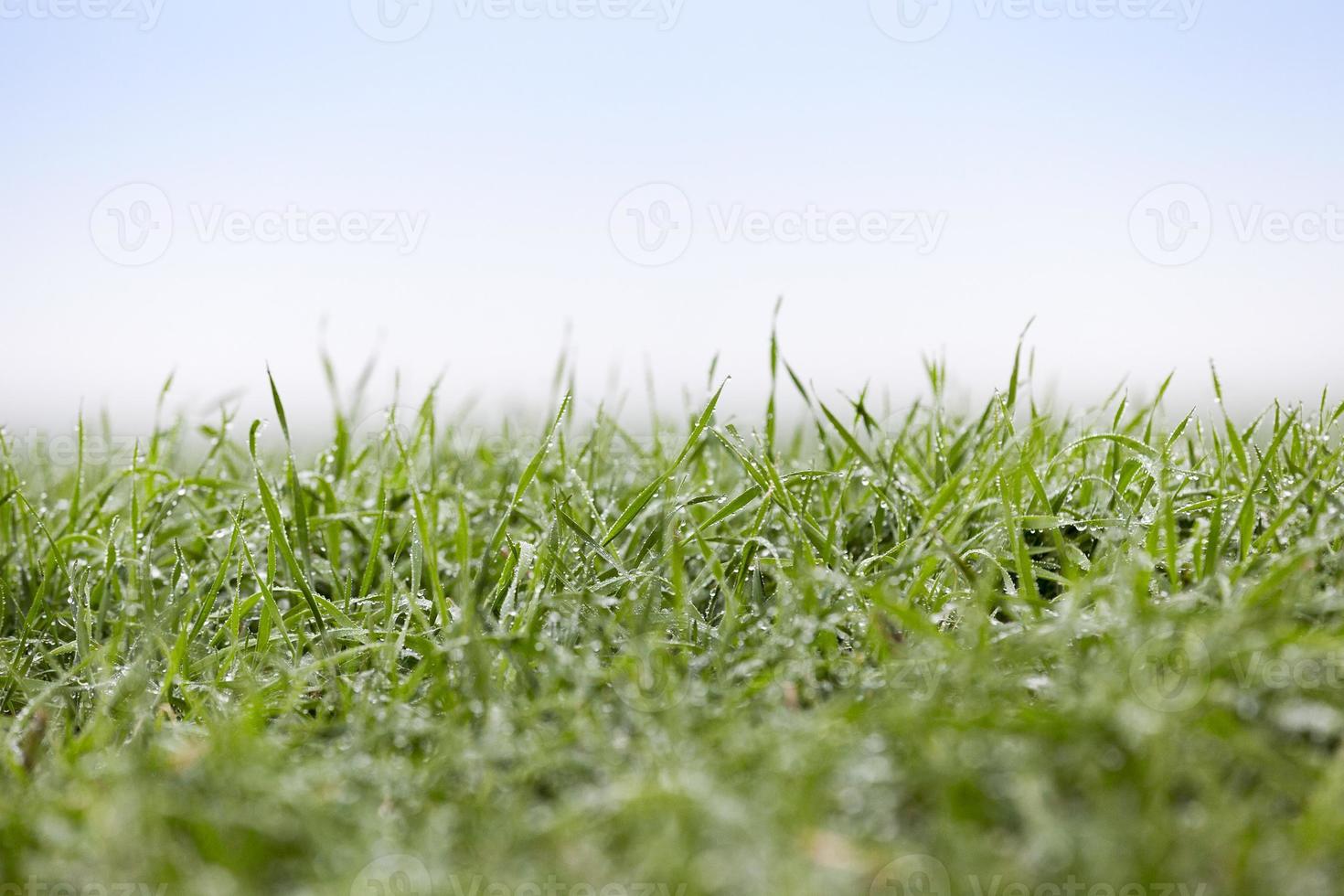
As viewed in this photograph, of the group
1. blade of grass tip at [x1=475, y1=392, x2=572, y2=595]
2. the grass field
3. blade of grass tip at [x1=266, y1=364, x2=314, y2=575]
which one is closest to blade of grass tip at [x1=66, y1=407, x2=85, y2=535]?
the grass field

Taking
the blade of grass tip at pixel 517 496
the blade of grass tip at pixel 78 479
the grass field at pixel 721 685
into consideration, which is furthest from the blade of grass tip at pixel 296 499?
the blade of grass tip at pixel 78 479

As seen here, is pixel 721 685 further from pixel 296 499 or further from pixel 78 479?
pixel 78 479

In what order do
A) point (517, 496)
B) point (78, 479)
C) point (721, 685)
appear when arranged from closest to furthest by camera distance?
point (721, 685), point (517, 496), point (78, 479)

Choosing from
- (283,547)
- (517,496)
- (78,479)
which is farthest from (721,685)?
(78,479)

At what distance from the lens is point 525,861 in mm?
872

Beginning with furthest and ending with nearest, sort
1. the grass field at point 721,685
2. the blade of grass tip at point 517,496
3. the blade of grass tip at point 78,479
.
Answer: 1. the blade of grass tip at point 78,479
2. the blade of grass tip at point 517,496
3. the grass field at point 721,685

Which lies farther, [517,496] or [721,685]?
[517,496]

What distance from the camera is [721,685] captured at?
1.17 m

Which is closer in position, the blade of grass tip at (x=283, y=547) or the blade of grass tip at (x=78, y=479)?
the blade of grass tip at (x=283, y=547)

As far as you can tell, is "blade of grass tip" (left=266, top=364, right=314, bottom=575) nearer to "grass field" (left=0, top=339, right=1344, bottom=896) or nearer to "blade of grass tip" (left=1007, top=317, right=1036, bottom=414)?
"grass field" (left=0, top=339, right=1344, bottom=896)

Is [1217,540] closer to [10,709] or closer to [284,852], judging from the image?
[284,852]

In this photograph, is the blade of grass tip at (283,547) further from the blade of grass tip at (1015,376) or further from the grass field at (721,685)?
the blade of grass tip at (1015,376)

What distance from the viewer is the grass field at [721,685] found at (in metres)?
0.84

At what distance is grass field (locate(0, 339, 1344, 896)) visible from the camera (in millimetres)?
838
